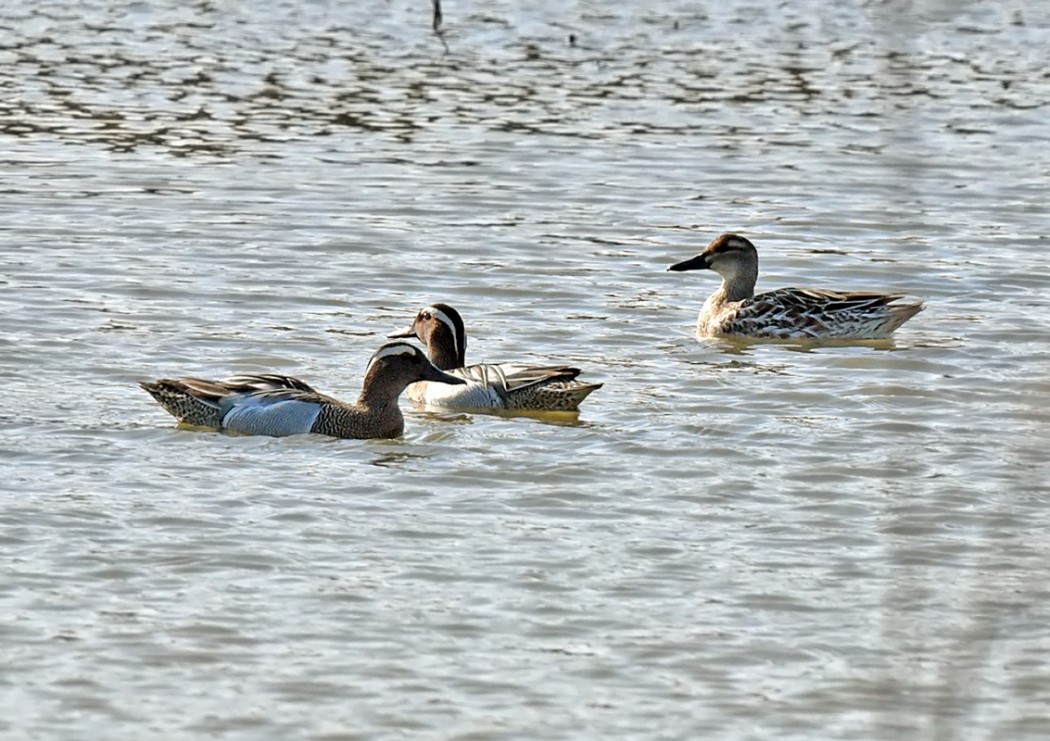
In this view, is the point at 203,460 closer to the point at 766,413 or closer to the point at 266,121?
the point at 766,413

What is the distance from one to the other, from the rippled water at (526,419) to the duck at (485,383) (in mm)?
167

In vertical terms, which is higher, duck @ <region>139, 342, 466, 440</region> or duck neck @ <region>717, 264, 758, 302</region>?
duck @ <region>139, 342, 466, 440</region>

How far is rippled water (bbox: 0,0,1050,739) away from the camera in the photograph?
24.5ft

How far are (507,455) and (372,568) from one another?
85.6 inches

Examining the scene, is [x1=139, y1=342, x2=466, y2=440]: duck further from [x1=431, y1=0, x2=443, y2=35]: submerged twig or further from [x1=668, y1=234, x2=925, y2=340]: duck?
[x1=431, y1=0, x2=443, y2=35]: submerged twig

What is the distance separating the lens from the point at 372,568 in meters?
8.64

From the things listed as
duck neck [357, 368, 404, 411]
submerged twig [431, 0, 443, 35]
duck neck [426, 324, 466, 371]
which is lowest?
submerged twig [431, 0, 443, 35]

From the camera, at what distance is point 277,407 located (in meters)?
10.8

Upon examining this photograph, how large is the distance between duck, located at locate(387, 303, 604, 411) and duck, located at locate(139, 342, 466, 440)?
0.68 meters

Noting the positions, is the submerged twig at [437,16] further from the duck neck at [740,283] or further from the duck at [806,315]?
the duck at [806,315]

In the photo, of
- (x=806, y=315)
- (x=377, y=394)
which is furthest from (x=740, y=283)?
(x=377, y=394)

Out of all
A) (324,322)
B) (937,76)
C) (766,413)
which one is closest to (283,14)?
(937,76)

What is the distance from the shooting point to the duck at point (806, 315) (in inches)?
538

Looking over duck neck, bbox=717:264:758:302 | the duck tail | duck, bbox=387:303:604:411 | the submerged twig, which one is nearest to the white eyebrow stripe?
duck, bbox=387:303:604:411
